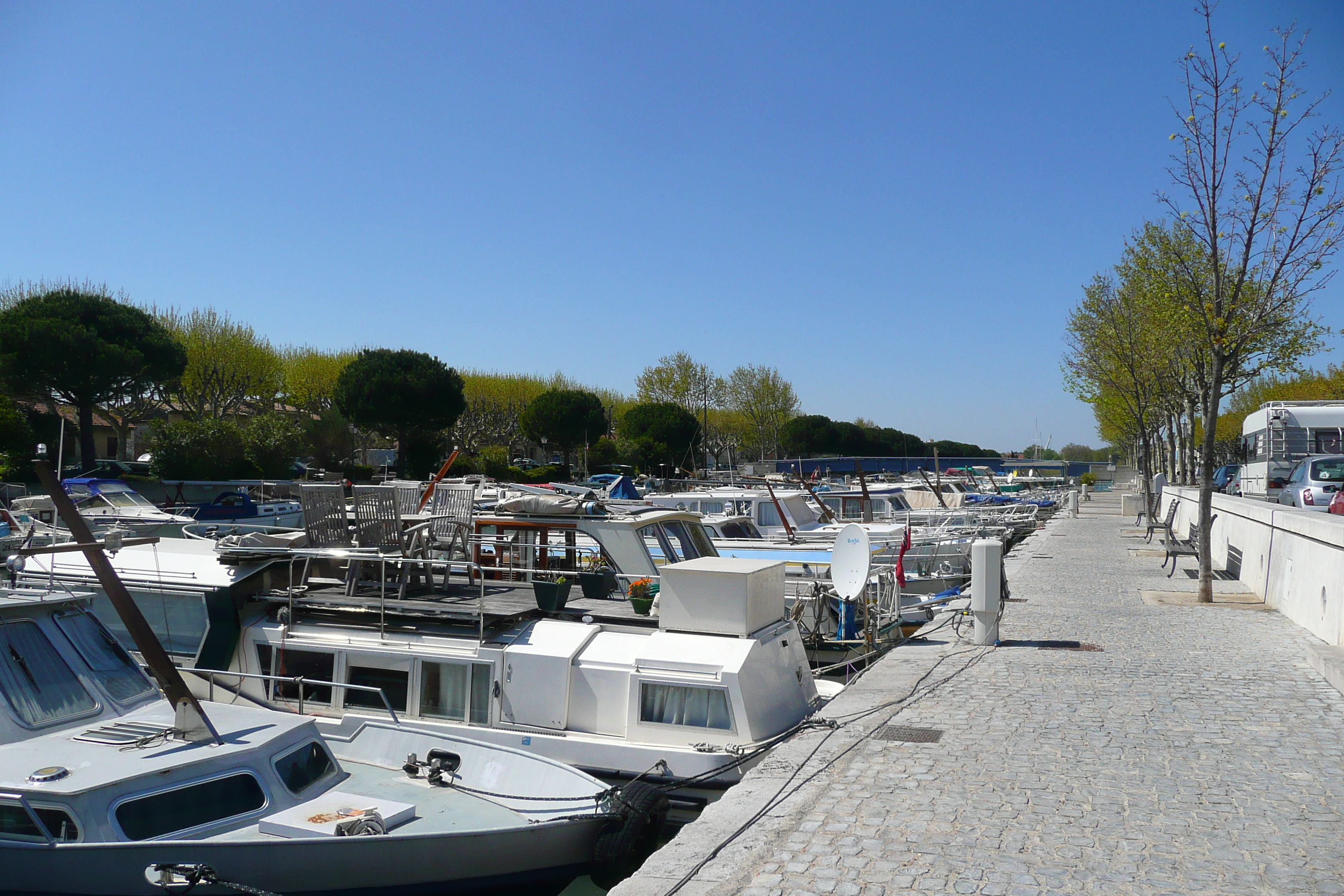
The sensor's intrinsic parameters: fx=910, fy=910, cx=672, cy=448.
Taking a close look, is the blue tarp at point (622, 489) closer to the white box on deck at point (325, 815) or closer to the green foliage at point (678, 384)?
the white box on deck at point (325, 815)

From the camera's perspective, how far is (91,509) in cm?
2592

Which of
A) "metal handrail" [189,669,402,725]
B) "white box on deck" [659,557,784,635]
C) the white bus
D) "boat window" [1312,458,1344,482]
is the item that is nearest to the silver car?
"boat window" [1312,458,1344,482]

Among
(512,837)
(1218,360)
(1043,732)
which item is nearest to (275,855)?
(512,837)

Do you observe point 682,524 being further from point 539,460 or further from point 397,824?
point 539,460

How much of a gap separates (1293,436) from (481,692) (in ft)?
79.5

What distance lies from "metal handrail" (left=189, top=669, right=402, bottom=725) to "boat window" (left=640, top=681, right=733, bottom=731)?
2244 millimetres

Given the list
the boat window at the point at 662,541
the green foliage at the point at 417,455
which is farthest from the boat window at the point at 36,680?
the green foliage at the point at 417,455

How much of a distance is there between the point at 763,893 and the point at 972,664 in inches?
255

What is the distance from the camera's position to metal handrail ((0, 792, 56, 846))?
18.3 feet

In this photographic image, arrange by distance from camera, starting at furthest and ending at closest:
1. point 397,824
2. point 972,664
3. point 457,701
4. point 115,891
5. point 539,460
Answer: point 539,460, point 972,664, point 457,701, point 397,824, point 115,891

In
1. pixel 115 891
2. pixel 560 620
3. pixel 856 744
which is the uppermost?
pixel 560 620

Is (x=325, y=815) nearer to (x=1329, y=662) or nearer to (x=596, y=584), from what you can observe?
(x=596, y=584)

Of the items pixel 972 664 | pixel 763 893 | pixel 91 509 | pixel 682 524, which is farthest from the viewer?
pixel 91 509

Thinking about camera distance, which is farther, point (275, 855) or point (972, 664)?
point (972, 664)
